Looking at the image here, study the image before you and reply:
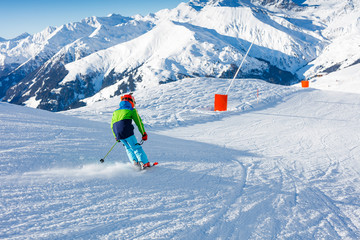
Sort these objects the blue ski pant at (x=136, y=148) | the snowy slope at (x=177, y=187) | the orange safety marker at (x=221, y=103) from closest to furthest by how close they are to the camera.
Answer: the snowy slope at (x=177, y=187) → the blue ski pant at (x=136, y=148) → the orange safety marker at (x=221, y=103)

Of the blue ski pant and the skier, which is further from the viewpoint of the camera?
the blue ski pant

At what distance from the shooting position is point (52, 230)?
106 inches

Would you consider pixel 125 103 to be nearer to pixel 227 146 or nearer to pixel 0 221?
pixel 0 221

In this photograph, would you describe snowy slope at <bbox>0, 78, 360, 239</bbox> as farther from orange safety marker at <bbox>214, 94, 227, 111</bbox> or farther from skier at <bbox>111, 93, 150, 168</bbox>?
orange safety marker at <bbox>214, 94, 227, 111</bbox>

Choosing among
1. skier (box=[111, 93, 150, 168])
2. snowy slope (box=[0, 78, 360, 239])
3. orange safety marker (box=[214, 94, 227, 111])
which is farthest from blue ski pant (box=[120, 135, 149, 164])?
orange safety marker (box=[214, 94, 227, 111])

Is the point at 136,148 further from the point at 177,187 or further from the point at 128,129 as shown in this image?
the point at 177,187

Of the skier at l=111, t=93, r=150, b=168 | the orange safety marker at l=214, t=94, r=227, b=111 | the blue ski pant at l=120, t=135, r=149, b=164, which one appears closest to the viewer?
the skier at l=111, t=93, r=150, b=168

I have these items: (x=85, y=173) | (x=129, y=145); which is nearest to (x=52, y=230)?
(x=85, y=173)

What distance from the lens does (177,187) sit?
4.20m

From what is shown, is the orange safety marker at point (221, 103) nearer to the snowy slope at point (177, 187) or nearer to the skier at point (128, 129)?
the snowy slope at point (177, 187)

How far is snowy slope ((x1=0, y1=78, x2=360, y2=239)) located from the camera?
2.96m

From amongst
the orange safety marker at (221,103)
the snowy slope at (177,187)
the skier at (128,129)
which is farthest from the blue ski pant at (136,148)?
the orange safety marker at (221,103)

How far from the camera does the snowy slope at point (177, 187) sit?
9.71 ft

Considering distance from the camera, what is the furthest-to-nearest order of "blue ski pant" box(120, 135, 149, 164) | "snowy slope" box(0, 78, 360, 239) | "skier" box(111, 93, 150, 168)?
"blue ski pant" box(120, 135, 149, 164) → "skier" box(111, 93, 150, 168) → "snowy slope" box(0, 78, 360, 239)
